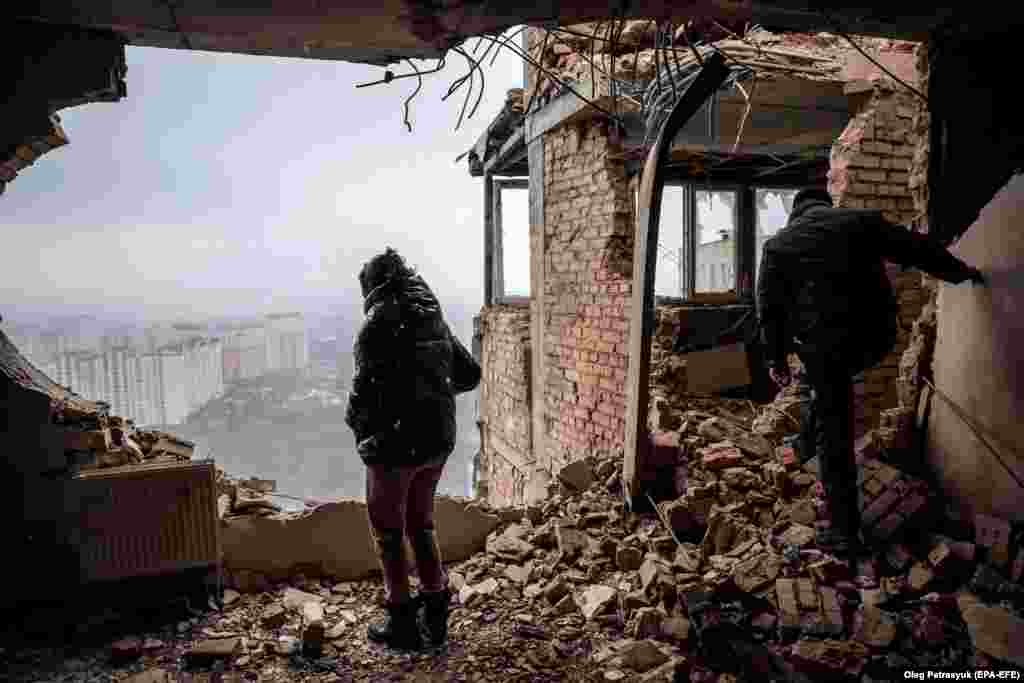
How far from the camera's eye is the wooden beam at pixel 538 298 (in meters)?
5.43

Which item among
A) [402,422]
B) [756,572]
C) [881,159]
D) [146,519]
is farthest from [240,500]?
[881,159]

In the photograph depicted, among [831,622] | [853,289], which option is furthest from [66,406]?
[853,289]

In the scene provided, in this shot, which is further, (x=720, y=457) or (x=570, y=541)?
(x=720, y=457)

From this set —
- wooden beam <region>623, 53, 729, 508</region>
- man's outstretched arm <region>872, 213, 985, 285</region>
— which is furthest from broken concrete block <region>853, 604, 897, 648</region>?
man's outstretched arm <region>872, 213, 985, 285</region>

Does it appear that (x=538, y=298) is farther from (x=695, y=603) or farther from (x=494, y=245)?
(x=695, y=603)

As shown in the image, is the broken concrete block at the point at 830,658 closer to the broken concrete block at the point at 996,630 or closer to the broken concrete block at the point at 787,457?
the broken concrete block at the point at 996,630

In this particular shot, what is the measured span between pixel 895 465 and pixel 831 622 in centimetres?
118

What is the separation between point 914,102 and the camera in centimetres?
407

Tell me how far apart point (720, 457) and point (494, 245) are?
5413 millimetres

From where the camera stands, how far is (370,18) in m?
2.14

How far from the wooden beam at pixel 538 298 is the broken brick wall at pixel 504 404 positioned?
0.28 m

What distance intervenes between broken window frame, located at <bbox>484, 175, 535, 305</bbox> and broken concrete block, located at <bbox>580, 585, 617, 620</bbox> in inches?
220

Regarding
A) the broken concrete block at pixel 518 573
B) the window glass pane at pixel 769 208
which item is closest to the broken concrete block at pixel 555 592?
the broken concrete block at pixel 518 573

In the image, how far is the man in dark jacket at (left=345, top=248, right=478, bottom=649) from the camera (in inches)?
95.7
